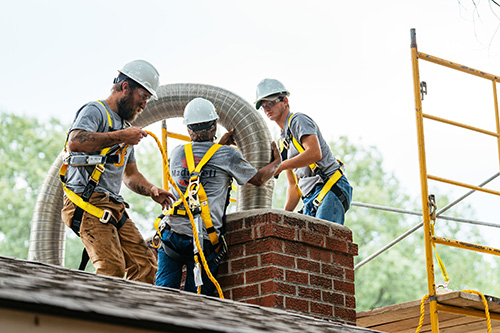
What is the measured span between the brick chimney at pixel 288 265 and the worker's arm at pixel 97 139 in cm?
129

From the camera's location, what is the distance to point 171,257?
20.2 feet

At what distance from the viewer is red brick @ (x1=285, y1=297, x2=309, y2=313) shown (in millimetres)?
6066

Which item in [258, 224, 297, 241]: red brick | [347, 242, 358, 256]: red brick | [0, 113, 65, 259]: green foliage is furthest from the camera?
[0, 113, 65, 259]: green foliage

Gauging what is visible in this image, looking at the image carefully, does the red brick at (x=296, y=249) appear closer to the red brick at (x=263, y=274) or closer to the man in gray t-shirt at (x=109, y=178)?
the red brick at (x=263, y=274)

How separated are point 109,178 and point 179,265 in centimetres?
91

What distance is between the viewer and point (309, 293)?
20.6ft

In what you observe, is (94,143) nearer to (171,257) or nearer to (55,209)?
(171,257)

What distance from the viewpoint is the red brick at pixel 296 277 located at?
617 centimetres

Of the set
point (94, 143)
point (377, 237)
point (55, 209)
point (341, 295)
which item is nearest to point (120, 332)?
point (94, 143)

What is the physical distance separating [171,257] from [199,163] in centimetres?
77

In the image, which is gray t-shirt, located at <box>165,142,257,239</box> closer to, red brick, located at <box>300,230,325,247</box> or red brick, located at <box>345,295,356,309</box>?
red brick, located at <box>300,230,325,247</box>

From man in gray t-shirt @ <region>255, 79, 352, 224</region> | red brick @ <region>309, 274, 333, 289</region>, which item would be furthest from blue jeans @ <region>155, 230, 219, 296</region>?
man in gray t-shirt @ <region>255, 79, 352, 224</region>

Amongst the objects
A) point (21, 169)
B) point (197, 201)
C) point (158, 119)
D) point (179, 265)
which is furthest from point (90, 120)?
point (21, 169)

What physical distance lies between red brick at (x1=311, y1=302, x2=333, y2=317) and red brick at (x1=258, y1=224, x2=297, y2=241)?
0.57 m
